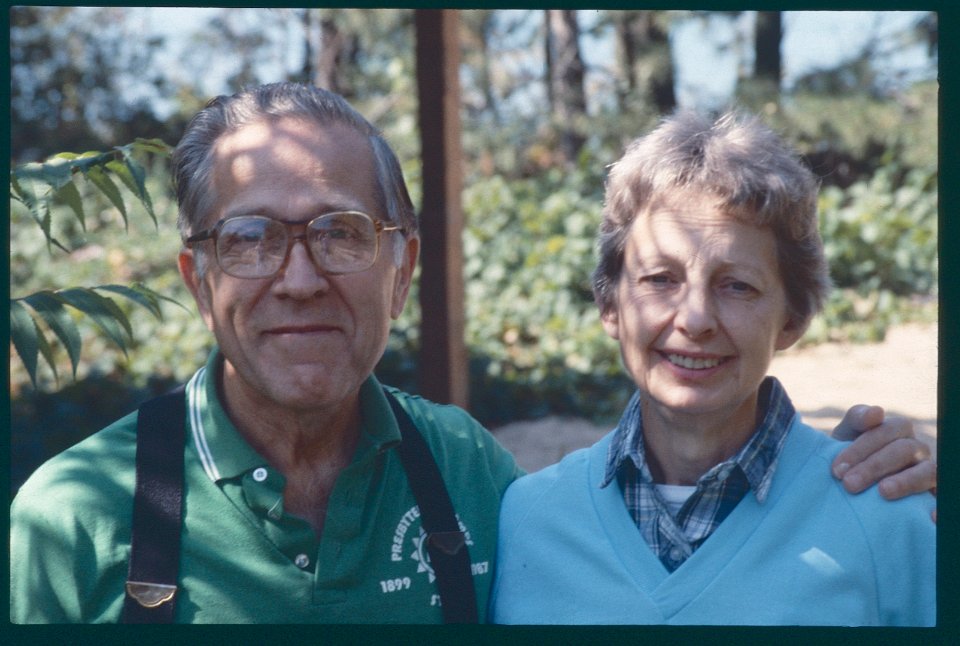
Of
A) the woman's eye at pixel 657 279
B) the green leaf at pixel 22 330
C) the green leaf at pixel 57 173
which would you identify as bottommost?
the green leaf at pixel 22 330

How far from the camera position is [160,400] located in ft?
6.78

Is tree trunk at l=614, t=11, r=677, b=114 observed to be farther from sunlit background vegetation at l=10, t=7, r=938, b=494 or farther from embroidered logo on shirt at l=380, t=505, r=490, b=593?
embroidered logo on shirt at l=380, t=505, r=490, b=593

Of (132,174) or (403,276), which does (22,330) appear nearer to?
(132,174)

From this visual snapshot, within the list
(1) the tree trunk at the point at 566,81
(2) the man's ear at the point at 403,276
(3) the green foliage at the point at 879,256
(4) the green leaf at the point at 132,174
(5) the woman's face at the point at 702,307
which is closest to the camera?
(5) the woman's face at the point at 702,307

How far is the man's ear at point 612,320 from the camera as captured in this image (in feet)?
7.09

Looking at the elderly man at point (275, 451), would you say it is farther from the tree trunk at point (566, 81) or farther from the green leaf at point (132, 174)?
the tree trunk at point (566, 81)

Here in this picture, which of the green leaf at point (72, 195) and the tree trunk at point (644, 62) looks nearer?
the green leaf at point (72, 195)

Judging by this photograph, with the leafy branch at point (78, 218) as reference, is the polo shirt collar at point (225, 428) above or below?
below

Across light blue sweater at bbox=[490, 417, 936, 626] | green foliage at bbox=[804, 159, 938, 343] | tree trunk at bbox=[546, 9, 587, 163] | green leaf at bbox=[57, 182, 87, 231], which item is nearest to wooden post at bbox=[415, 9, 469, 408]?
green leaf at bbox=[57, 182, 87, 231]

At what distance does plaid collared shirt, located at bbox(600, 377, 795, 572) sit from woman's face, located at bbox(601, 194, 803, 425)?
0.10 meters

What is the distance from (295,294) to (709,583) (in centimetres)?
91

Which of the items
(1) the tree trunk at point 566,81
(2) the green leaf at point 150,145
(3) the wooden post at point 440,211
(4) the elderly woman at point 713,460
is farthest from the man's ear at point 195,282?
(1) the tree trunk at point 566,81

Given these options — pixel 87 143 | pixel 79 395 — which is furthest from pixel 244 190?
pixel 87 143

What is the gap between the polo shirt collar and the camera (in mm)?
1963
